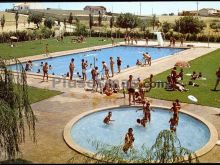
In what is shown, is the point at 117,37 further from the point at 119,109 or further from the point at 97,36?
the point at 119,109

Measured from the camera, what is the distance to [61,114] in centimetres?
1433

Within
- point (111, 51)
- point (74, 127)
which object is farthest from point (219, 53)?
point (74, 127)

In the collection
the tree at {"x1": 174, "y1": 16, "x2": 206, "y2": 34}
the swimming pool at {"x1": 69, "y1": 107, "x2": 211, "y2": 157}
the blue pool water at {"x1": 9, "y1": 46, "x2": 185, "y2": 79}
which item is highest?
the tree at {"x1": 174, "y1": 16, "x2": 206, "y2": 34}

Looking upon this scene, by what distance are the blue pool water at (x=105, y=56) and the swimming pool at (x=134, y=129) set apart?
10.7 m

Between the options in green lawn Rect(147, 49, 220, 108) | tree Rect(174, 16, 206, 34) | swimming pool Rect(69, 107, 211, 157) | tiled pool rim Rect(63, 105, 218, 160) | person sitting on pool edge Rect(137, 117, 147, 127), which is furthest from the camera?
tree Rect(174, 16, 206, 34)

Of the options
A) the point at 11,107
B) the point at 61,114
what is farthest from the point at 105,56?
the point at 11,107

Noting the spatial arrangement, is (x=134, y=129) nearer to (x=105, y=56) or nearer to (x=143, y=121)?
(x=143, y=121)

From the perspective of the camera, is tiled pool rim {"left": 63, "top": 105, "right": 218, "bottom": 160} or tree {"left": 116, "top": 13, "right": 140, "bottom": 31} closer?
tiled pool rim {"left": 63, "top": 105, "right": 218, "bottom": 160}

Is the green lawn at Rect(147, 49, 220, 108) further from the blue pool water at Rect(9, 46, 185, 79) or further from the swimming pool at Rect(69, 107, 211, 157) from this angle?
the blue pool water at Rect(9, 46, 185, 79)

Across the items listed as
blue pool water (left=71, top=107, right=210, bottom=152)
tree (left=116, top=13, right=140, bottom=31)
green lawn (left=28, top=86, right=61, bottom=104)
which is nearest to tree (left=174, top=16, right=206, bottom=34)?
tree (left=116, top=13, right=140, bottom=31)

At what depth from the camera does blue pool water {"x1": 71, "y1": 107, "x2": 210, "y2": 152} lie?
12328mm

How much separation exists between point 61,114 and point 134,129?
3228 mm

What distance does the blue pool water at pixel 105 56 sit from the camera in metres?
28.3

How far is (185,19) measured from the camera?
47.2 m
